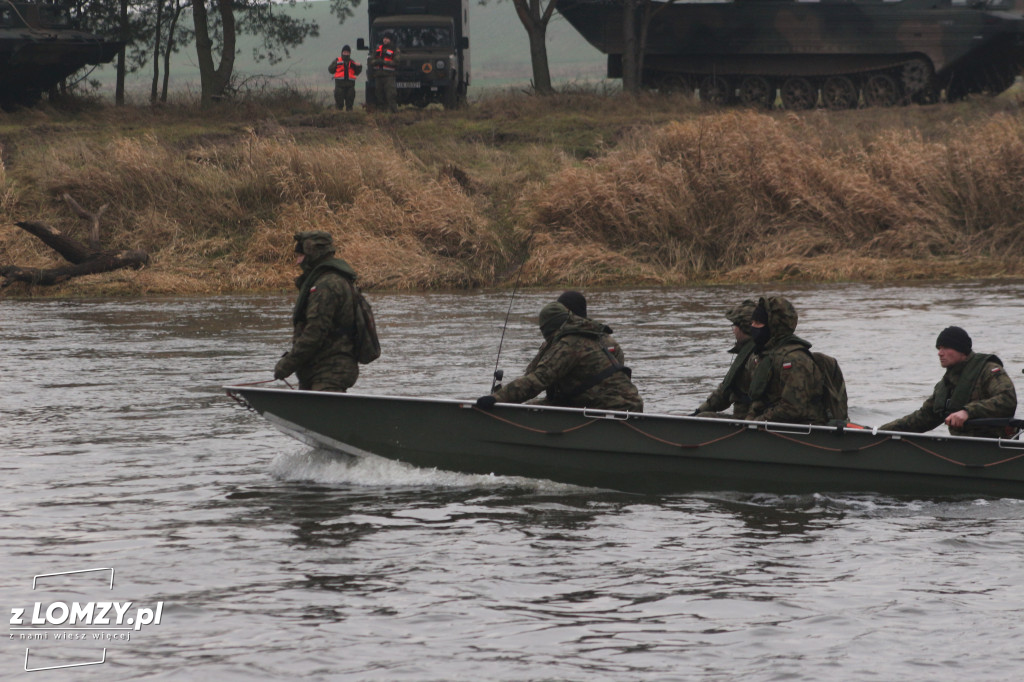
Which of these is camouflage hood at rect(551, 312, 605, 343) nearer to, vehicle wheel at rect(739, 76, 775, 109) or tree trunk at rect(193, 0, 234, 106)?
vehicle wheel at rect(739, 76, 775, 109)

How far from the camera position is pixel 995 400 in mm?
8672

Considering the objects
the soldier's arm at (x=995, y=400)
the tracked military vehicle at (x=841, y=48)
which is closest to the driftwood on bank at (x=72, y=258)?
the tracked military vehicle at (x=841, y=48)

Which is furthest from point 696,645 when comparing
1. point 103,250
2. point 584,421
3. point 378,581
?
point 103,250

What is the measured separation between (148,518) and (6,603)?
5.91ft

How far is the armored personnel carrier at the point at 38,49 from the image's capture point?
3056 centimetres

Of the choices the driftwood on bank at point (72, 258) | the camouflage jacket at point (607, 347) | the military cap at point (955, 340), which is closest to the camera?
the military cap at point (955, 340)

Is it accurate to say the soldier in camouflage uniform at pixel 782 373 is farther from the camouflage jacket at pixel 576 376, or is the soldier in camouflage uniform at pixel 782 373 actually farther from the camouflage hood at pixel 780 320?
the camouflage jacket at pixel 576 376

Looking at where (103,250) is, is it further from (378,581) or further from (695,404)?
(378,581)

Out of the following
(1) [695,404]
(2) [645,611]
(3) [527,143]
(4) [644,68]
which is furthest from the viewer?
(4) [644,68]

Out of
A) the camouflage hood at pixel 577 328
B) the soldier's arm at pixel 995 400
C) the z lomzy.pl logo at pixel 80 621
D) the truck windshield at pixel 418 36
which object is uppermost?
the truck windshield at pixel 418 36

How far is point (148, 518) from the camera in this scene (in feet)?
29.3

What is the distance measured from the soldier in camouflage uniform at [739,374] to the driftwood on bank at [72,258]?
16538mm

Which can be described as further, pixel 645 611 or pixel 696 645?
pixel 645 611

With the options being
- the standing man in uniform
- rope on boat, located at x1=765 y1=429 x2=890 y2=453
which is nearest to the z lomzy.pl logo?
rope on boat, located at x1=765 y1=429 x2=890 y2=453
